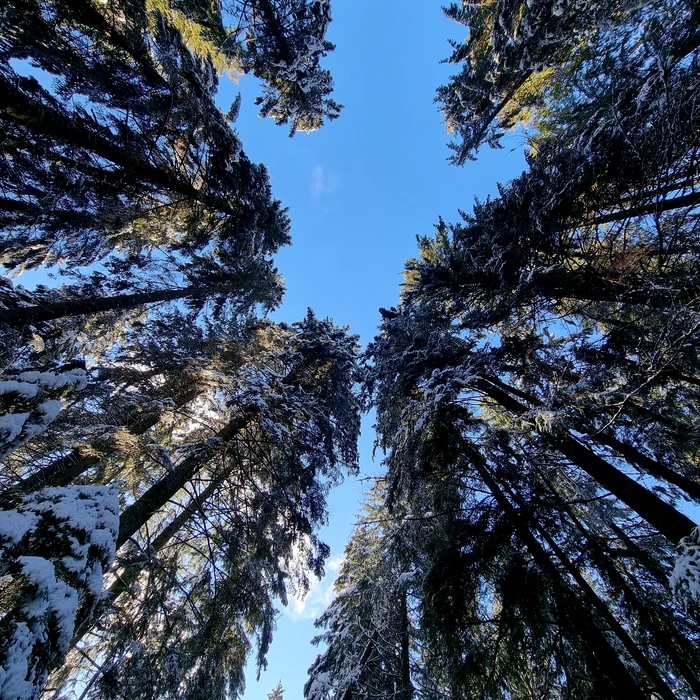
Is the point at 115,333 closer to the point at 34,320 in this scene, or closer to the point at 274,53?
the point at 34,320

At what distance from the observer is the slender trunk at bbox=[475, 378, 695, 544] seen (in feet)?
13.7

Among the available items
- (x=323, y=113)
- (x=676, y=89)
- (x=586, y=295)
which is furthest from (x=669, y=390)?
(x=323, y=113)

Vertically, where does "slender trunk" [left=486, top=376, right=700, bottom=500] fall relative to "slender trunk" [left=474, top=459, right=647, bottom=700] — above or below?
above

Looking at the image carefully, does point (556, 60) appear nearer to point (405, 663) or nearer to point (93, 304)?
point (93, 304)

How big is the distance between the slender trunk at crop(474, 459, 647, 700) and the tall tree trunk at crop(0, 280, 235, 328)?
8.79m

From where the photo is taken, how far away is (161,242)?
34.5 ft

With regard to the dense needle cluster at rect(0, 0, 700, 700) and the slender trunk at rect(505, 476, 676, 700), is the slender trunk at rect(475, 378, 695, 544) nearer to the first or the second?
the dense needle cluster at rect(0, 0, 700, 700)

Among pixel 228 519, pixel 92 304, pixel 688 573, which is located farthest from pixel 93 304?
pixel 688 573

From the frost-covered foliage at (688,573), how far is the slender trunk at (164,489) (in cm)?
588

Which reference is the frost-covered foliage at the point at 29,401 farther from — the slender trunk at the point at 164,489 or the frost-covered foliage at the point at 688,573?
the frost-covered foliage at the point at 688,573

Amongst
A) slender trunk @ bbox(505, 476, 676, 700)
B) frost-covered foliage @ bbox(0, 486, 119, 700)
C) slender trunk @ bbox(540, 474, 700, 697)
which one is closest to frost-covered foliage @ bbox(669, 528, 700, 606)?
slender trunk @ bbox(505, 476, 676, 700)

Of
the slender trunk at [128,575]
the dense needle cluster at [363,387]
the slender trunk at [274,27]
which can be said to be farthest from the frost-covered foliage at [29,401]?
the slender trunk at [274,27]

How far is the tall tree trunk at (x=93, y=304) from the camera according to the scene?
19.2ft

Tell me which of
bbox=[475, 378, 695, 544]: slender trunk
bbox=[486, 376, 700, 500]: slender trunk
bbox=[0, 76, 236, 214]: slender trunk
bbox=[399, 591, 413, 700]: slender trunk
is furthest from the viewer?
bbox=[0, 76, 236, 214]: slender trunk
